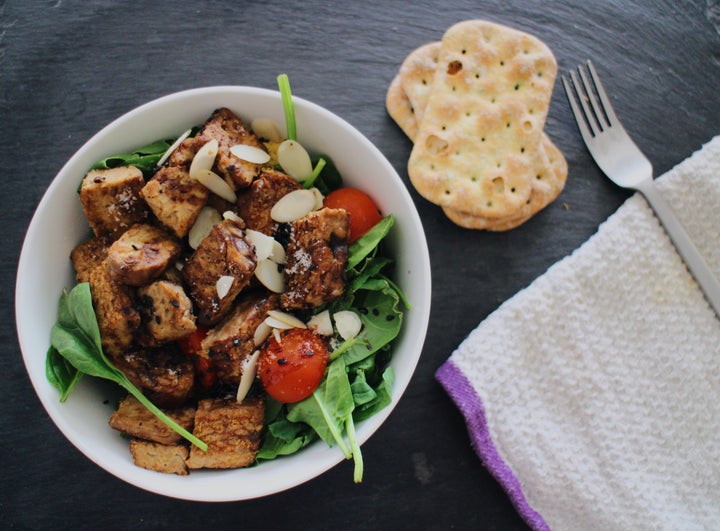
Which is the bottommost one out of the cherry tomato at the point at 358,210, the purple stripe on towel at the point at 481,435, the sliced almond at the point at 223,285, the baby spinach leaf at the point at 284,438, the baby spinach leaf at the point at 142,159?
the purple stripe on towel at the point at 481,435

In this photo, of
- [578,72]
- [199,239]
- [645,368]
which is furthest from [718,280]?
[199,239]

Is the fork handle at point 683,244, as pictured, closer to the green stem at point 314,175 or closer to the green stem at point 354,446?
the green stem at point 314,175

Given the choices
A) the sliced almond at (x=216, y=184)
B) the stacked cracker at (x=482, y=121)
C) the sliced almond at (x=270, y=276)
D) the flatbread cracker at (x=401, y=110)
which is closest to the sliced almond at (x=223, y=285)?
the sliced almond at (x=270, y=276)

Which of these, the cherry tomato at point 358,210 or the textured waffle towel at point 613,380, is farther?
the textured waffle towel at point 613,380

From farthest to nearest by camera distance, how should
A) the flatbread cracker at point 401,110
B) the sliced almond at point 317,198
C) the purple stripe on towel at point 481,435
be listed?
the flatbread cracker at point 401,110, the purple stripe on towel at point 481,435, the sliced almond at point 317,198

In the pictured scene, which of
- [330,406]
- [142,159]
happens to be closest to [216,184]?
[142,159]

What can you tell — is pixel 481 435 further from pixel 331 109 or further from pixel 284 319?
pixel 331 109

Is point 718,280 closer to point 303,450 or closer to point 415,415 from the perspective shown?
point 415,415

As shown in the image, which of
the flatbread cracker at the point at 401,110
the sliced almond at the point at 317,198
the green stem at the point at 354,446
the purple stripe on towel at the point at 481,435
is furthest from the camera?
the flatbread cracker at the point at 401,110

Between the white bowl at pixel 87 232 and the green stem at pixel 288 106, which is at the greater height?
the green stem at pixel 288 106
